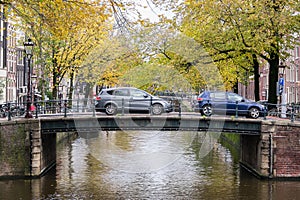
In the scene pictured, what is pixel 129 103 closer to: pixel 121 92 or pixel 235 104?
pixel 121 92

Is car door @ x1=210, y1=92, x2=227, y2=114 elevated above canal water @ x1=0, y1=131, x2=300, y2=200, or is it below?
above

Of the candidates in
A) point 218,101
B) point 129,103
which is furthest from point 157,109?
point 218,101

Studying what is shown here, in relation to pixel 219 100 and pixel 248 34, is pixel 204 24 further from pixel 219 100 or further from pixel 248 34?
pixel 219 100

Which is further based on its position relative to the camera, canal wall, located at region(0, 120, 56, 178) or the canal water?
canal wall, located at region(0, 120, 56, 178)

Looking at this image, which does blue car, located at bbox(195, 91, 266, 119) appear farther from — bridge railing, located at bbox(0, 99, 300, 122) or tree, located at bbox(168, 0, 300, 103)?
tree, located at bbox(168, 0, 300, 103)

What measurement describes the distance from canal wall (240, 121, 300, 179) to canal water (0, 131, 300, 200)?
73cm

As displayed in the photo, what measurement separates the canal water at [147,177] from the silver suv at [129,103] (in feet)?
10.1

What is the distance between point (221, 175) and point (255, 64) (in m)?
11.5

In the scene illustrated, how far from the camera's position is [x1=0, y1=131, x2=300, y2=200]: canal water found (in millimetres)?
23922

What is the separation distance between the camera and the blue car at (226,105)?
29406mm

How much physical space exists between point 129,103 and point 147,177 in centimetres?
391

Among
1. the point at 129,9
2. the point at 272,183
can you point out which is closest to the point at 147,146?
the point at 272,183

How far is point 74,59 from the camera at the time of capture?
4331 cm

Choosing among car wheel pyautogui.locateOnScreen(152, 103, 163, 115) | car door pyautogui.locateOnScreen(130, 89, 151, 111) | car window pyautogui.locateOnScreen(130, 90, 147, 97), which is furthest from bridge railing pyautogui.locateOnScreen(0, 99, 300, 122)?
car window pyautogui.locateOnScreen(130, 90, 147, 97)
